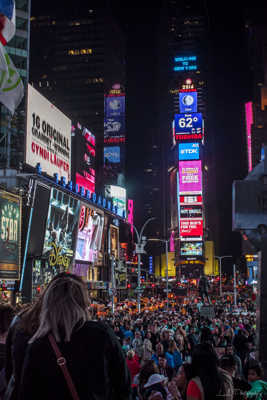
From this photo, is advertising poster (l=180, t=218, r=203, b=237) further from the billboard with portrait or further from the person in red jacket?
the person in red jacket

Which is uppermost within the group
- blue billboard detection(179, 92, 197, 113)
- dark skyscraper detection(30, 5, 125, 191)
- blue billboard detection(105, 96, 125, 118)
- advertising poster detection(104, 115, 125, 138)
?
dark skyscraper detection(30, 5, 125, 191)

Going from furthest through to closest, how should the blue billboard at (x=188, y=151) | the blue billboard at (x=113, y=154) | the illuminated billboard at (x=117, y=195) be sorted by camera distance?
the blue billboard at (x=188, y=151) → the blue billboard at (x=113, y=154) → the illuminated billboard at (x=117, y=195)

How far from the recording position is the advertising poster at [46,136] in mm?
54156

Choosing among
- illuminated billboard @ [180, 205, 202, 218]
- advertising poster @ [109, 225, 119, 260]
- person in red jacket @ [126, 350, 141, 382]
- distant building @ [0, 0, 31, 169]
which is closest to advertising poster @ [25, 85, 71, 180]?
distant building @ [0, 0, 31, 169]

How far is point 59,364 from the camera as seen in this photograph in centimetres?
307

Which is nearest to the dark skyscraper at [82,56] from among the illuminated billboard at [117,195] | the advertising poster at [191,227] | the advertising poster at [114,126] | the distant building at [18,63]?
the advertising poster at [114,126]

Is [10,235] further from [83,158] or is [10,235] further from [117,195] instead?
[117,195]

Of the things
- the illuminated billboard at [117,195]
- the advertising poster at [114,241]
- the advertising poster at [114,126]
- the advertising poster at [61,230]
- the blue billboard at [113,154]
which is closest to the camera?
the advertising poster at [61,230]

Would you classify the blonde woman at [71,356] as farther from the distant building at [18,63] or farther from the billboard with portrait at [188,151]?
the billboard with portrait at [188,151]

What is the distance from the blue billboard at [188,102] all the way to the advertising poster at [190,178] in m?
18.5

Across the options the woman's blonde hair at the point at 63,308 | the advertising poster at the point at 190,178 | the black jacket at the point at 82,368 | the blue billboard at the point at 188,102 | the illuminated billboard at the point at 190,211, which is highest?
the blue billboard at the point at 188,102

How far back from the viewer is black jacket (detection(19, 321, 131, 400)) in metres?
3.07

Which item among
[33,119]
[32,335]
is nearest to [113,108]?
[33,119]

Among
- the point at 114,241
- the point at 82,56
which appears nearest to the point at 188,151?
the point at 82,56
